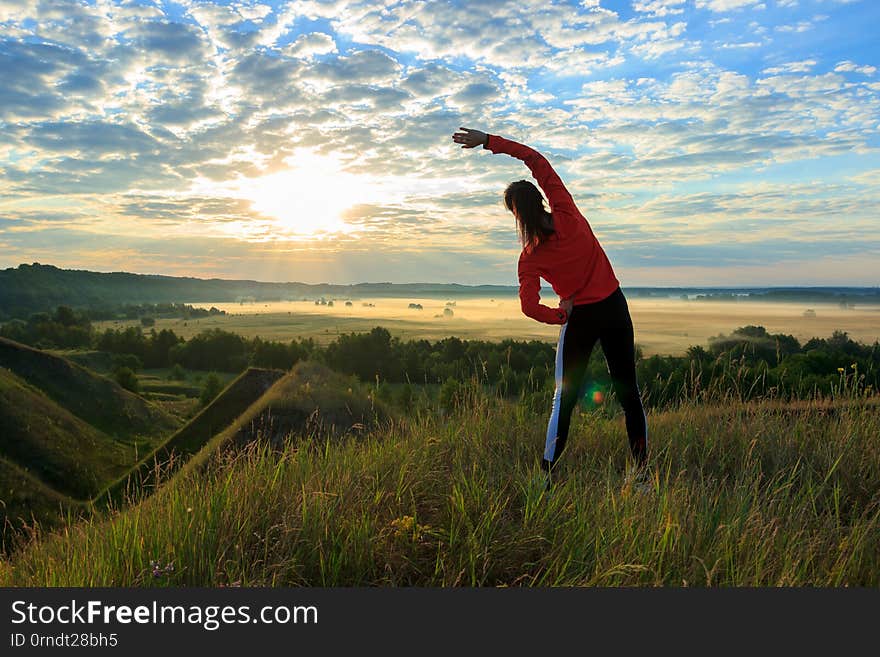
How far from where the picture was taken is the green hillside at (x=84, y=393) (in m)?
38.9

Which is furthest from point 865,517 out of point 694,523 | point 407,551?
point 407,551

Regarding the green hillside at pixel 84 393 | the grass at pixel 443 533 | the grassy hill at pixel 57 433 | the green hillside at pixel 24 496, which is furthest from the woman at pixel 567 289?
the green hillside at pixel 84 393

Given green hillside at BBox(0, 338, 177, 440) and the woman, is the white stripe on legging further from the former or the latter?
green hillside at BBox(0, 338, 177, 440)

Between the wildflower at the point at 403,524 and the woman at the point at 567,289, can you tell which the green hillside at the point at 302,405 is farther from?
the wildflower at the point at 403,524

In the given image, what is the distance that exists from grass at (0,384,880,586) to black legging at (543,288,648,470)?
1.51ft

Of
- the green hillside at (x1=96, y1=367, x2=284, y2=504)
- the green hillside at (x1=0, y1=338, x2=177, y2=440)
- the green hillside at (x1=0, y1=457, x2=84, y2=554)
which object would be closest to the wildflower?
the green hillside at (x1=96, y1=367, x2=284, y2=504)

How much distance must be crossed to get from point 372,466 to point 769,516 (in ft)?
10.4

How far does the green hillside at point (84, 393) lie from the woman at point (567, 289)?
37.5m

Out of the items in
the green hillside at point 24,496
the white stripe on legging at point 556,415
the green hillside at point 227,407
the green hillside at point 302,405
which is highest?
the white stripe on legging at point 556,415

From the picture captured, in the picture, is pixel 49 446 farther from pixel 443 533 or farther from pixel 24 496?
pixel 443 533

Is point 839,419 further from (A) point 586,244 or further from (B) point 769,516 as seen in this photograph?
(A) point 586,244

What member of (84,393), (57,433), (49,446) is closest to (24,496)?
(49,446)

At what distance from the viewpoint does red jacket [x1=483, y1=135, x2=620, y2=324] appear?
5.12 m

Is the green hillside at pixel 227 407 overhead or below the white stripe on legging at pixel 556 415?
below
